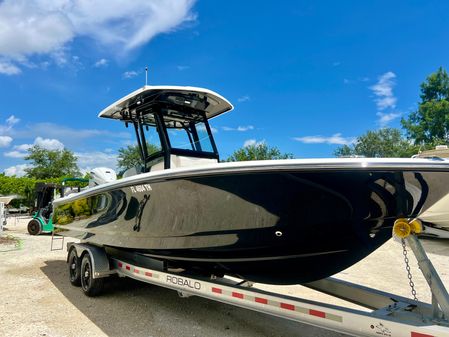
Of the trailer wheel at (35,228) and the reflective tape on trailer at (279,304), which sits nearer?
the reflective tape on trailer at (279,304)

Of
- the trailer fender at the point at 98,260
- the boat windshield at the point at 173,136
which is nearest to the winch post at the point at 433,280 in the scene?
the boat windshield at the point at 173,136

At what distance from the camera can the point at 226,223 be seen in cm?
295

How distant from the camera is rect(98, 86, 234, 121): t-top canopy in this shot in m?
4.15

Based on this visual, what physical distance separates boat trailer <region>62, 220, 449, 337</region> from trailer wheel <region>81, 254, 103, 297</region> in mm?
587

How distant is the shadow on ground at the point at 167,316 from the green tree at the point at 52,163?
5075 cm

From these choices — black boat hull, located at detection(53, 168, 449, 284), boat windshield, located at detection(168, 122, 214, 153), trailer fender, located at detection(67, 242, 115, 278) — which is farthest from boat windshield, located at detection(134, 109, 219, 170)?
trailer fender, located at detection(67, 242, 115, 278)

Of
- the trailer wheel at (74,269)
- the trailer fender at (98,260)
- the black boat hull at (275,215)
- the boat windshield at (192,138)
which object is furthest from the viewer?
the trailer wheel at (74,269)

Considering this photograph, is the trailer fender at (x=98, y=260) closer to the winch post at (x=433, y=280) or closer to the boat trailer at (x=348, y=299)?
the boat trailer at (x=348, y=299)

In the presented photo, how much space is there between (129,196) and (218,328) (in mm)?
1658

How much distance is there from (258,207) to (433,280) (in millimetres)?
1356

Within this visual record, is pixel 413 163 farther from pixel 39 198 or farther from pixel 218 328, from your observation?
pixel 39 198

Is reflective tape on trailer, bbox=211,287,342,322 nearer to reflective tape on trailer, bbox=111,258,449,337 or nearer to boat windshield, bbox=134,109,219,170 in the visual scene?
reflective tape on trailer, bbox=111,258,449,337

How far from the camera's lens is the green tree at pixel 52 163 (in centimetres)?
5100

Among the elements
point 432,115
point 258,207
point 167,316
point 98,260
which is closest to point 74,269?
point 98,260
